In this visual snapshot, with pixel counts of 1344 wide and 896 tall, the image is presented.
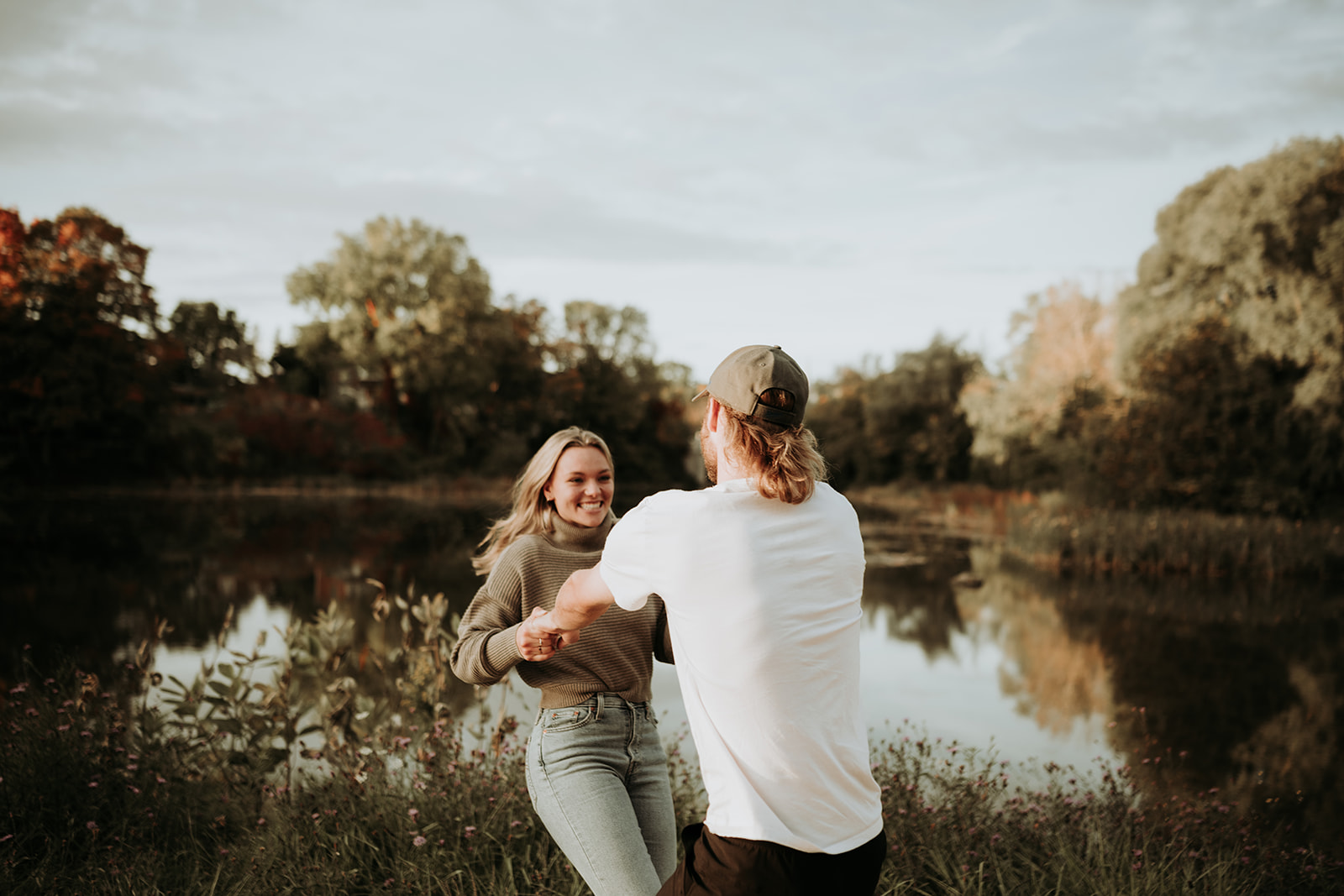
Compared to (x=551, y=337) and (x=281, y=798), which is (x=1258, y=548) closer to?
(x=281, y=798)

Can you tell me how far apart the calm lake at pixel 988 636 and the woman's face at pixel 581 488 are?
5.75ft

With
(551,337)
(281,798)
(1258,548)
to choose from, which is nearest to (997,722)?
(281,798)

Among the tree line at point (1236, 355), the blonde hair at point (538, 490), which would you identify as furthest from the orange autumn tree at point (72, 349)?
the blonde hair at point (538, 490)

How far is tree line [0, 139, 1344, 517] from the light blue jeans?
96 centimetres

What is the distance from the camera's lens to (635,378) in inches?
1959

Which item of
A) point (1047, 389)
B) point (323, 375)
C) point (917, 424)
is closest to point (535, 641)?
point (1047, 389)

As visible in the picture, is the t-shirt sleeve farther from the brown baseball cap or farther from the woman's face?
the woman's face

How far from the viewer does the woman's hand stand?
6.26ft

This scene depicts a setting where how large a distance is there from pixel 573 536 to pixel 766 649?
1359 millimetres

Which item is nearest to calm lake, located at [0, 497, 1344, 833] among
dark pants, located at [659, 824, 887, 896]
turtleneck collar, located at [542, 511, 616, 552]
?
turtleneck collar, located at [542, 511, 616, 552]

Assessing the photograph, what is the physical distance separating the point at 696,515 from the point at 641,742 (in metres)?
1.12

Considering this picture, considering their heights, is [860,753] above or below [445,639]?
above

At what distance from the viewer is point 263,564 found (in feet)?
49.2

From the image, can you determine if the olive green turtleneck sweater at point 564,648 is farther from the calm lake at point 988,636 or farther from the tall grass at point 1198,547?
the tall grass at point 1198,547
